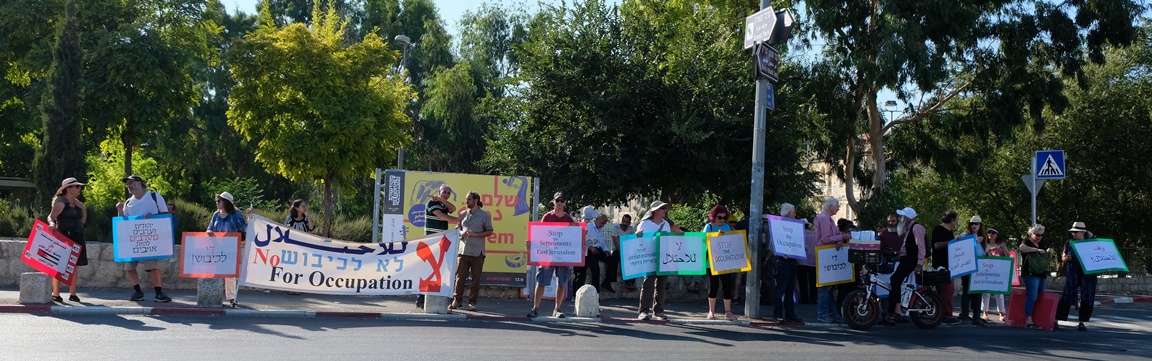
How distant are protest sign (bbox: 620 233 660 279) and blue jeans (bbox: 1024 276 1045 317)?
5.13 metres

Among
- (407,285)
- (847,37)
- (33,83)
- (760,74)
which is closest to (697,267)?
(760,74)

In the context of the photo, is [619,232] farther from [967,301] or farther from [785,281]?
[967,301]

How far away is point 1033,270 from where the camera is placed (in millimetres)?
14570

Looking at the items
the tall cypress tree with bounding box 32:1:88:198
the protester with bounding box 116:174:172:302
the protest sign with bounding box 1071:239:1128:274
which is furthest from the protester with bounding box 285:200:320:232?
the tall cypress tree with bounding box 32:1:88:198

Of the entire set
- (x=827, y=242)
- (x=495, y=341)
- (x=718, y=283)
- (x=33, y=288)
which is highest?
(x=827, y=242)

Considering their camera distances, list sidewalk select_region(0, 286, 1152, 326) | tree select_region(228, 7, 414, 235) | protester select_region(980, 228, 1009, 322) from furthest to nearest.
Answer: tree select_region(228, 7, 414, 235) < protester select_region(980, 228, 1009, 322) < sidewalk select_region(0, 286, 1152, 326)

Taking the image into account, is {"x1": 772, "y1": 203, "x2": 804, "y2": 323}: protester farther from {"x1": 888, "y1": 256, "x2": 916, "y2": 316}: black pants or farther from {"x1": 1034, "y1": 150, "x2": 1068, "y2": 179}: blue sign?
{"x1": 1034, "y1": 150, "x2": 1068, "y2": 179}: blue sign

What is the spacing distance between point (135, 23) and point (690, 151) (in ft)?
72.8

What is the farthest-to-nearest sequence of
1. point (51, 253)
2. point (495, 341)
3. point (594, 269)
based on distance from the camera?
point (594, 269)
point (51, 253)
point (495, 341)

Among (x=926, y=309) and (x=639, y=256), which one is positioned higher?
(x=639, y=256)

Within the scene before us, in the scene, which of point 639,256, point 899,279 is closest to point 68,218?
point 639,256

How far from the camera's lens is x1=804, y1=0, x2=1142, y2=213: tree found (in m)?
23.2

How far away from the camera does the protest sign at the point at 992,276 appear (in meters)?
15.0

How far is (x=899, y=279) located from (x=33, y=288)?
35.1 feet
